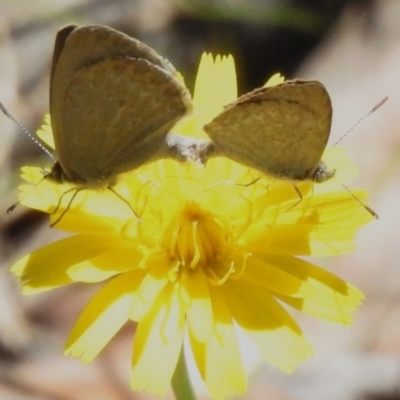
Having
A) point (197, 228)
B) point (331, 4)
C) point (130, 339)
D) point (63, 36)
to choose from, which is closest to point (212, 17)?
point (331, 4)

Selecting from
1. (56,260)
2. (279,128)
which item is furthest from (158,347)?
(279,128)

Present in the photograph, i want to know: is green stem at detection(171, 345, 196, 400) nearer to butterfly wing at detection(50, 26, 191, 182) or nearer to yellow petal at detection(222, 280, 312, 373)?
yellow petal at detection(222, 280, 312, 373)

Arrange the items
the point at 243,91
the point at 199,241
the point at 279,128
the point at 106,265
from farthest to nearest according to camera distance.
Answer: the point at 243,91 → the point at 199,241 → the point at 106,265 → the point at 279,128

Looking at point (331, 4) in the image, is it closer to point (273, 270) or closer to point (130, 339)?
point (130, 339)

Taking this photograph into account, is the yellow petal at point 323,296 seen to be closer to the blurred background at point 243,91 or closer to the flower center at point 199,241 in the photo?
the flower center at point 199,241

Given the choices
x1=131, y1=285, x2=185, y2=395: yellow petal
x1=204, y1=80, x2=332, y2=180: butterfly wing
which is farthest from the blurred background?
x1=204, y1=80, x2=332, y2=180: butterfly wing

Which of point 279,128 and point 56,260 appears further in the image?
point 56,260

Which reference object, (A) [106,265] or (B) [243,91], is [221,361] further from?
(B) [243,91]
